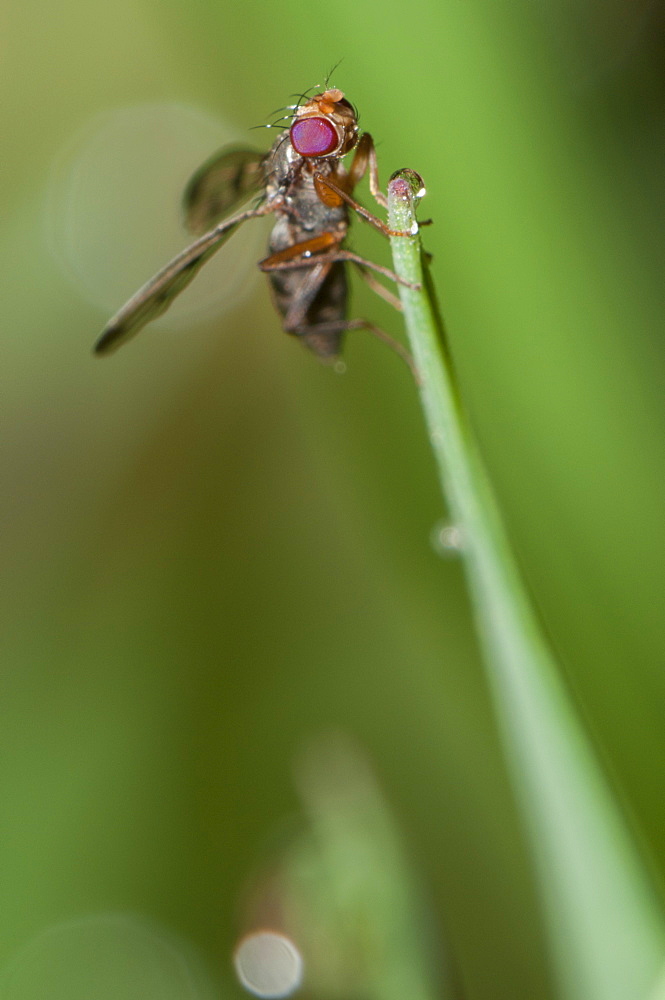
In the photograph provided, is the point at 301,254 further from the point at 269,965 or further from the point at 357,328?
the point at 269,965

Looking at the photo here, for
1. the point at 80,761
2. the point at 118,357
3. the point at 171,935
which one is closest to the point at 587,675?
the point at 171,935

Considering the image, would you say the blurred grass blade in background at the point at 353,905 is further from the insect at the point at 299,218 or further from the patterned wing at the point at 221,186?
the patterned wing at the point at 221,186

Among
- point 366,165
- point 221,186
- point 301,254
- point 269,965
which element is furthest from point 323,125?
point 269,965

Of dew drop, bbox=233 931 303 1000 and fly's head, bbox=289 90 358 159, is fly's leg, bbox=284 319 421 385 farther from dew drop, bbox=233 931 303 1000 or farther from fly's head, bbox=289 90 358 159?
dew drop, bbox=233 931 303 1000

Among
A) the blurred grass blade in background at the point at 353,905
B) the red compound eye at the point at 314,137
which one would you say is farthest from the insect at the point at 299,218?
the blurred grass blade in background at the point at 353,905

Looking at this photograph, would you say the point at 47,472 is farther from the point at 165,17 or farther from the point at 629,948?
A: the point at 629,948

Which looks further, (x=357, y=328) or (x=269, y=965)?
(x=357, y=328)
